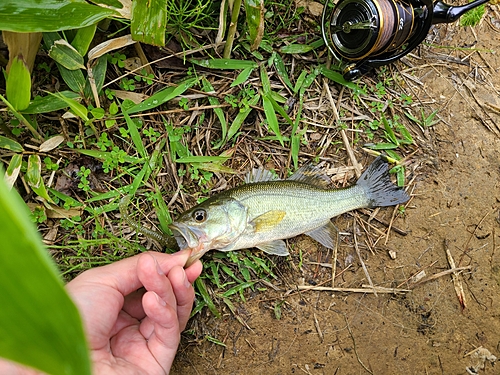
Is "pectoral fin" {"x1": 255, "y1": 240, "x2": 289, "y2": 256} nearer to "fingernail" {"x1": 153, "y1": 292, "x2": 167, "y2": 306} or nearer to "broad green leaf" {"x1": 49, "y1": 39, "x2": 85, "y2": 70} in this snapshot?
"fingernail" {"x1": 153, "y1": 292, "x2": 167, "y2": 306}

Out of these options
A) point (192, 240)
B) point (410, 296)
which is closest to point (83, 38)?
point (192, 240)

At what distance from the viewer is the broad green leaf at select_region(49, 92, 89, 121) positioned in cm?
277

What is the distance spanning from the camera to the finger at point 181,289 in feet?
7.79

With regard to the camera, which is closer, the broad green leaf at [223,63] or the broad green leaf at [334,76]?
the broad green leaf at [223,63]

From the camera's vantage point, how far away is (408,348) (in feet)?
10.9

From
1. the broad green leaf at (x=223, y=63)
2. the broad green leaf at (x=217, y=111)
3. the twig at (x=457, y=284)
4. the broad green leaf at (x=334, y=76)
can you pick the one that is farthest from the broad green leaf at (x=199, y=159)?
the twig at (x=457, y=284)

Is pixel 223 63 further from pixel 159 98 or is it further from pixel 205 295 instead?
pixel 205 295

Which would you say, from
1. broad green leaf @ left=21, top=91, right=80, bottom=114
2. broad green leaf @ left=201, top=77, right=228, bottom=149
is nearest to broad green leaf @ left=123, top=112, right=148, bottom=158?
broad green leaf @ left=21, top=91, right=80, bottom=114

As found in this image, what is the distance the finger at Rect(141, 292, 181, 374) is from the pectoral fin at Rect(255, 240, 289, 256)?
0.94 m

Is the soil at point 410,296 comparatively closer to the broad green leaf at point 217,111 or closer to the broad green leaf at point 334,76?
the broad green leaf at point 334,76

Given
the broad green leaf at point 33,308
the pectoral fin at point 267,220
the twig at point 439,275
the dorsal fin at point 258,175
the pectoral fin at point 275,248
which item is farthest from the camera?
the twig at point 439,275

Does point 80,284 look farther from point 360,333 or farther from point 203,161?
point 360,333

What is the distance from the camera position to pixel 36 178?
292 cm

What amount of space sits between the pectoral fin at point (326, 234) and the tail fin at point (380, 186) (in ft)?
1.24
